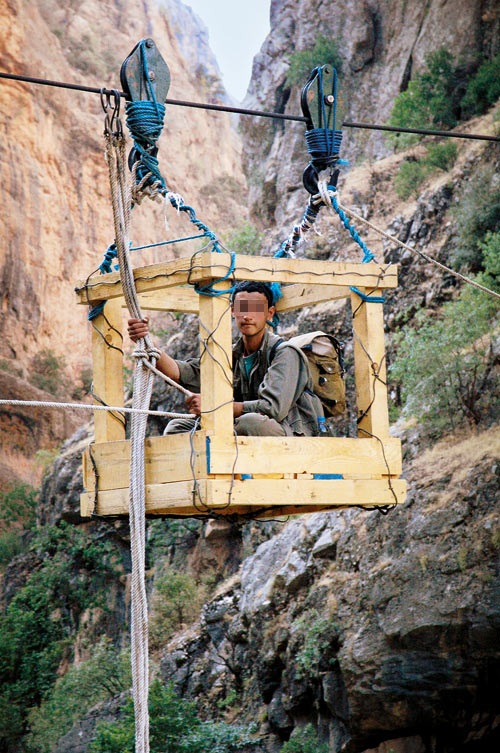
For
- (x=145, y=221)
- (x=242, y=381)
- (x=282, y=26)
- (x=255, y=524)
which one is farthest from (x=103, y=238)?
(x=242, y=381)

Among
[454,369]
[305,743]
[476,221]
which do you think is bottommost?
[305,743]

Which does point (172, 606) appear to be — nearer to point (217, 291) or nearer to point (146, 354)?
point (146, 354)

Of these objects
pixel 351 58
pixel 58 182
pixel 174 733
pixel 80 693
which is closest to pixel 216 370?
pixel 174 733

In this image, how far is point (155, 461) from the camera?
5918 mm

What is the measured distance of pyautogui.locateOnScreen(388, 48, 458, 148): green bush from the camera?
78.3 ft

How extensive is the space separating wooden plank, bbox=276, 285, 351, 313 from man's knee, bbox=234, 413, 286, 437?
3.89ft

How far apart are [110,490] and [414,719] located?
6.23 metres

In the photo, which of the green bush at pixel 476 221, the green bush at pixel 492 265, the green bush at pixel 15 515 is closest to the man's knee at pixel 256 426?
the green bush at pixel 492 265

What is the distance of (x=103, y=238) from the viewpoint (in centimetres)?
4503

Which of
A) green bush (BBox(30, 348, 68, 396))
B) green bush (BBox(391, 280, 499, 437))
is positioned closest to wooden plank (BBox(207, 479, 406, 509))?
green bush (BBox(391, 280, 499, 437))

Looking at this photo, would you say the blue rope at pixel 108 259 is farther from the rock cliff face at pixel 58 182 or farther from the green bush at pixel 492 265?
the rock cliff face at pixel 58 182

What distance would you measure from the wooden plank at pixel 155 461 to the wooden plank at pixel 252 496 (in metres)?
0.05

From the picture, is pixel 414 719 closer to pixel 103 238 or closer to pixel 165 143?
pixel 103 238

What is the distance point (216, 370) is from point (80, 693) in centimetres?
1433
